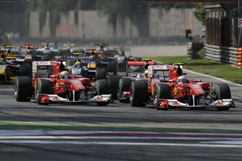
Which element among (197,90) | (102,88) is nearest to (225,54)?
(102,88)

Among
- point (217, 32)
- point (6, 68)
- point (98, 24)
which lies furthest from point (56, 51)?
point (98, 24)

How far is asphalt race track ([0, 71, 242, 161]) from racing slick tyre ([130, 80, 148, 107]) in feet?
1.97

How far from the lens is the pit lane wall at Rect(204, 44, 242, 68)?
4131 cm

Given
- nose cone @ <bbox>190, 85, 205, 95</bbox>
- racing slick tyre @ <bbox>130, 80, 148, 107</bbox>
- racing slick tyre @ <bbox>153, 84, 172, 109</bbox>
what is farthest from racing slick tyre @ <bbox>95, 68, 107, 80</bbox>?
nose cone @ <bbox>190, 85, 205, 95</bbox>

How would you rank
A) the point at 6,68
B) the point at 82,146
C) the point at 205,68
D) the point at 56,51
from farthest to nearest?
1. the point at 56,51
2. the point at 205,68
3. the point at 6,68
4. the point at 82,146

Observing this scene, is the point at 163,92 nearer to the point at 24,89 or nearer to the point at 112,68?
the point at 24,89

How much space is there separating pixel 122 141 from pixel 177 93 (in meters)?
7.11

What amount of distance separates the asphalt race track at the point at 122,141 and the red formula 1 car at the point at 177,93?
0.24 metres

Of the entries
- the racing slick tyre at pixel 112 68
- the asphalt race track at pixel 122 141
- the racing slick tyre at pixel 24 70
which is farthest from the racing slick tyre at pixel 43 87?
the racing slick tyre at pixel 112 68

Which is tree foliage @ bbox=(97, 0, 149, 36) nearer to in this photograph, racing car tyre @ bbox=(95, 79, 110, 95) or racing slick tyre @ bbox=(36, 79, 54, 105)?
racing car tyre @ bbox=(95, 79, 110, 95)

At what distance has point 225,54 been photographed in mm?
47062

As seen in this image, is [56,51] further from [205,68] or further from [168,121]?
[168,121]

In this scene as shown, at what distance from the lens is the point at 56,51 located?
50.9 m

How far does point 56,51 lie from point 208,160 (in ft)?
132
